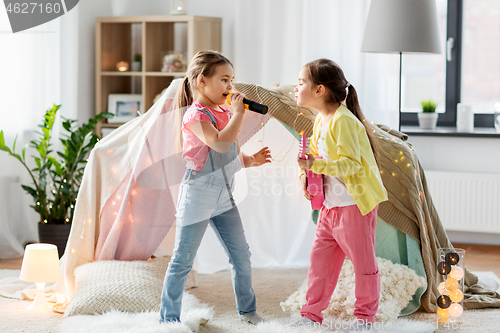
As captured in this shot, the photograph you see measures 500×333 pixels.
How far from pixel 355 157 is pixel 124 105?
223 cm

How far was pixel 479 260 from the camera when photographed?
9.56 ft

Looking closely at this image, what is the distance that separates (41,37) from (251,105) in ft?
6.18

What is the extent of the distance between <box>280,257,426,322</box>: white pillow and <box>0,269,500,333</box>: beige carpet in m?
0.08

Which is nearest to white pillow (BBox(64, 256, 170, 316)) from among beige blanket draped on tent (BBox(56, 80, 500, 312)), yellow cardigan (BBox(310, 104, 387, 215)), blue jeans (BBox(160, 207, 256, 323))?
beige blanket draped on tent (BBox(56, 80, 500, 312))

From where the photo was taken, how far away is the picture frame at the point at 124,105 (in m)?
3.48

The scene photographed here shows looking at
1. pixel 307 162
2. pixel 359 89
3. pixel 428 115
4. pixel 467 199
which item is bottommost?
pixel 467 199

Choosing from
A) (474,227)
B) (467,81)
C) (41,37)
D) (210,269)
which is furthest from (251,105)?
(467,81)

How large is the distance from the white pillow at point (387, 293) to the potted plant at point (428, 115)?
4.99 ft

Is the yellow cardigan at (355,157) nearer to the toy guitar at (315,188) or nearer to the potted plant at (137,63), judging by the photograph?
the toy guitar at (315,188)

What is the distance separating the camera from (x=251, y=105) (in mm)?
1580

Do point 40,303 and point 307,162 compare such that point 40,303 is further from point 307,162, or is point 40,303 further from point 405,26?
point 405,26

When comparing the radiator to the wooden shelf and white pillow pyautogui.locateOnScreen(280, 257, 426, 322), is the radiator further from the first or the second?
the wooden shelf

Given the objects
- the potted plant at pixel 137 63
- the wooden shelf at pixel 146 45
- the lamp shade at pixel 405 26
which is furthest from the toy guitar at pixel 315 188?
the potted plant at pixel 137 63

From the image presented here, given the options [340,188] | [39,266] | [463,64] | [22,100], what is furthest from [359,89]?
[39,266]
